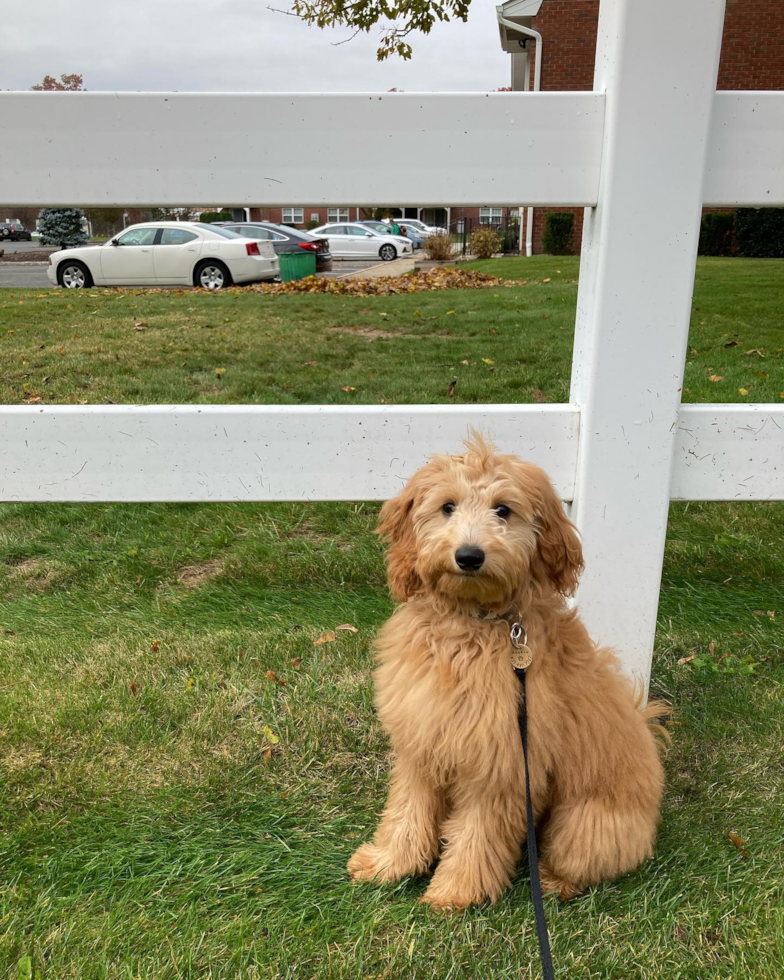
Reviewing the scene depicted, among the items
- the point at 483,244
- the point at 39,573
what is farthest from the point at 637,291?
the point at 483,244

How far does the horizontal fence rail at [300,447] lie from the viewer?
99.7 inches

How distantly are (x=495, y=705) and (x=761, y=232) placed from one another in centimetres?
2642

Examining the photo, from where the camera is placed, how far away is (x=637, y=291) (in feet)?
7.66

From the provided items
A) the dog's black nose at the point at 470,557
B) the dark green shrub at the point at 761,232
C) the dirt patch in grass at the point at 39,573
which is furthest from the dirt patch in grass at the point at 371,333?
the dark green shrub at the point at 761,232

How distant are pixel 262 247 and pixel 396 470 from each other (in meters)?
19.4

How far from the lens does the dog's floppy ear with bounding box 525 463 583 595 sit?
2100 mm

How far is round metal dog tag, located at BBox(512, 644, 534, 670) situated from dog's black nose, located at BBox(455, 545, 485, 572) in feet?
1.06

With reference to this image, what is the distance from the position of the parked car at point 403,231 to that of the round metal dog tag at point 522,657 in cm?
3589

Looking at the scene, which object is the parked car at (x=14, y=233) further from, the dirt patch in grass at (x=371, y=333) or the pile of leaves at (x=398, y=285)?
the dirt patch in grass at (x=371, y=333)

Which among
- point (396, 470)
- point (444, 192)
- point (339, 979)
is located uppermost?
point (444, 192)

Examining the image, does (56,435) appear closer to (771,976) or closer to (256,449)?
(256,449)

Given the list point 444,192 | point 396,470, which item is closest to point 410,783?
point 396,470

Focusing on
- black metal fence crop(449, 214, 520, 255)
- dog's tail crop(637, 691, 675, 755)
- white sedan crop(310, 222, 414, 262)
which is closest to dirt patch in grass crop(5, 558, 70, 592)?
dog's tail crop(637, 691, 675, 755)

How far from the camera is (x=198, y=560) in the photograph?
4.23 m
